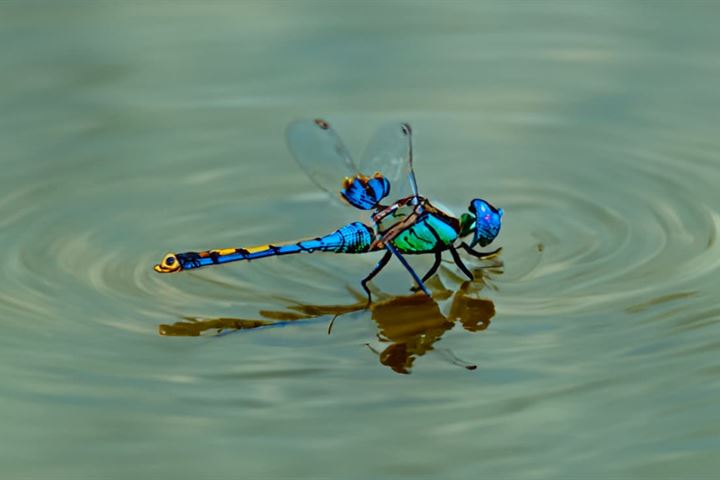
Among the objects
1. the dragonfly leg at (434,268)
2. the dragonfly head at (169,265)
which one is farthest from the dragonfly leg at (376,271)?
the dragonfly head at (169,265)

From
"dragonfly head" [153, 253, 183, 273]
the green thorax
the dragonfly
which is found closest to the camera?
"dragonfly head" [153, 253, 183, 273]

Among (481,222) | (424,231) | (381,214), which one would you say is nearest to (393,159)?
(381,214)

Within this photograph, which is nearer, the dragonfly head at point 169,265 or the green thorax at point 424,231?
the dragonfly head at point 169,265

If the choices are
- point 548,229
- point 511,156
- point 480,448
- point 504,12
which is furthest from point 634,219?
point 504,12

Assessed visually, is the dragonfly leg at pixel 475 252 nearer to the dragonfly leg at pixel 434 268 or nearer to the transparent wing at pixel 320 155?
the dragonfly leg at pixel 434 268

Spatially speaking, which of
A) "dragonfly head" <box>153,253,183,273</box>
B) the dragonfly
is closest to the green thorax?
the dragonfly

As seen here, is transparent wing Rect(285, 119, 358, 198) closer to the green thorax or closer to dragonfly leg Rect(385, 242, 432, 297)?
the green thorax

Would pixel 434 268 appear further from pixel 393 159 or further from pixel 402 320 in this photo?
pixel 393 159
